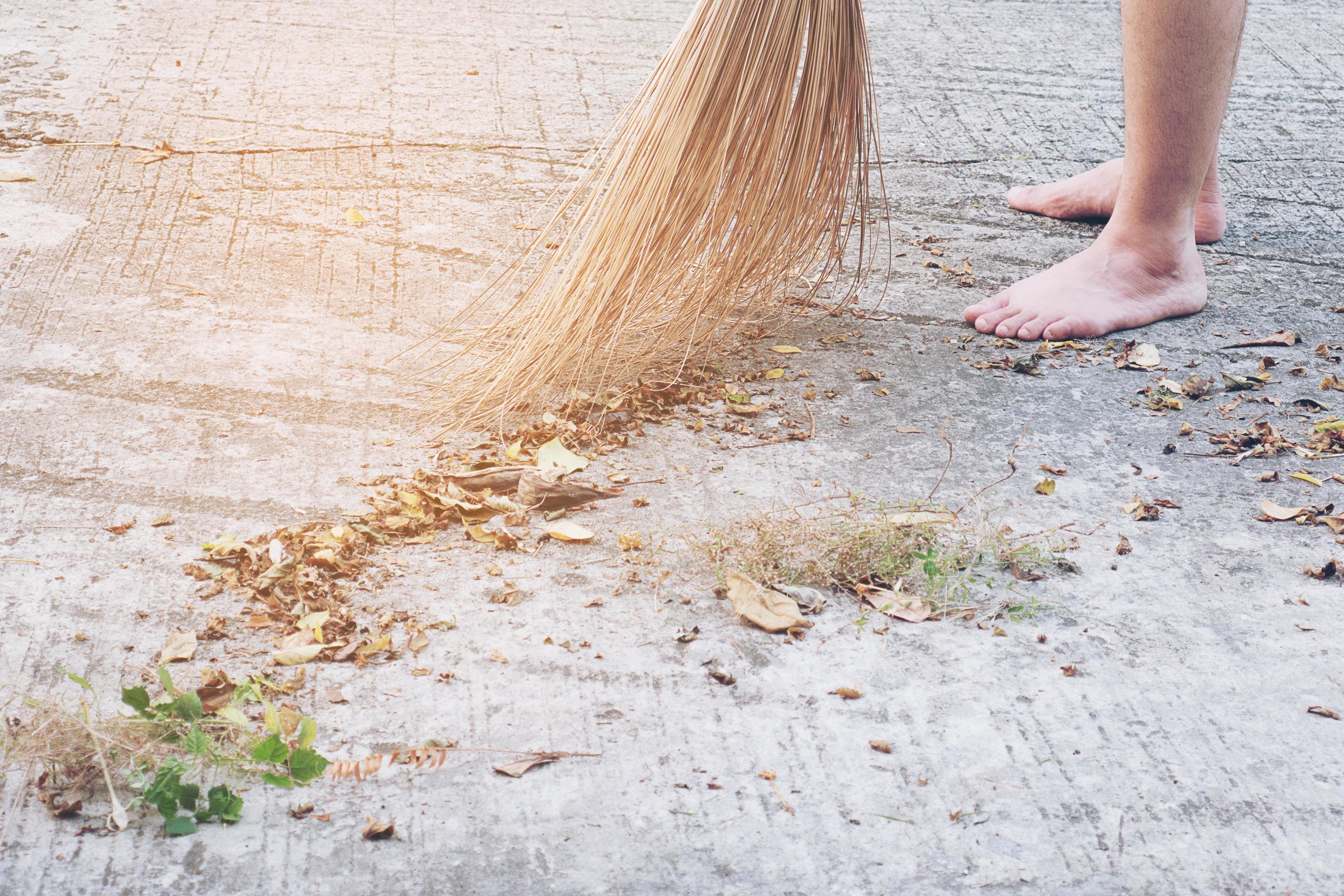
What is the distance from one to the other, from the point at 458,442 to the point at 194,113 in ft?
4.95

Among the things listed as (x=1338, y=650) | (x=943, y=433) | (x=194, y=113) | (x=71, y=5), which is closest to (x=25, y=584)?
(x=943, y=433)

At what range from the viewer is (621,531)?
140 cm

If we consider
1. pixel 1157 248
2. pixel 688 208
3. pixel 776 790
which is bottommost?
pixel 776 790

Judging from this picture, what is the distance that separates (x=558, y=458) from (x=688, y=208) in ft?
1.48

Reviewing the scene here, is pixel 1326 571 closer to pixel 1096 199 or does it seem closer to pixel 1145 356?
pixel 1145 356

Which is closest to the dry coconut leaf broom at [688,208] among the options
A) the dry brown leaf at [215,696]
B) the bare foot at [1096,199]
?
the dry brown leaf at [215,696]

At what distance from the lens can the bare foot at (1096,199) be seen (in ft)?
7.67

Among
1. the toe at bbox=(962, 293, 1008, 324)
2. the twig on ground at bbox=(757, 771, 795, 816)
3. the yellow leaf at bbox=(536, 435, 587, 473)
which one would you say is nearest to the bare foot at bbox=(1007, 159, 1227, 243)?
the toe at bbox=(962, 293, 1008, 324)

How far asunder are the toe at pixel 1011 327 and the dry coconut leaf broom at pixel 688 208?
13.5 inches

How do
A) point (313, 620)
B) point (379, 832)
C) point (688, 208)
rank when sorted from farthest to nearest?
point (688, 208) < point (313, 620) < point (379, 832)

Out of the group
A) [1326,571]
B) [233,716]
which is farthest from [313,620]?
[1326,571]

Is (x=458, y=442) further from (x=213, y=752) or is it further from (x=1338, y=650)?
(x=1338, y=650)

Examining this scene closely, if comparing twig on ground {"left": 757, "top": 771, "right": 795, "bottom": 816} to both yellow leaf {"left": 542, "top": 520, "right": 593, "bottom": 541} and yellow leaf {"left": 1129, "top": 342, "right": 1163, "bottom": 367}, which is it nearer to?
yellow leaf {"left": 542, "top": 520, "right": 593, "bottom": 541}

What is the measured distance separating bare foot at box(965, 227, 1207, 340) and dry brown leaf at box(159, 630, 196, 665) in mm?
1422
